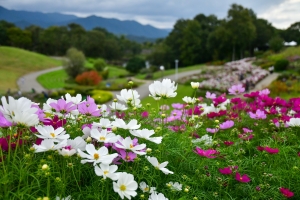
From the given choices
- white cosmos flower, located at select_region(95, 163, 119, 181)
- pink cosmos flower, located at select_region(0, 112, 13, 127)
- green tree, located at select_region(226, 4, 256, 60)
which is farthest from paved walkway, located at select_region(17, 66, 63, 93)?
white cosmos flower, located at select_region(95, 163, 119, 181)

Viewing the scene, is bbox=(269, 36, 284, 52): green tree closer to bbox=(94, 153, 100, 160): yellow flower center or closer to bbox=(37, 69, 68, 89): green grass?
bbox=(37, 69, 68, 89): green grass

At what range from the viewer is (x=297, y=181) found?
1.61 meters

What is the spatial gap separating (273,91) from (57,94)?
10.1 meters

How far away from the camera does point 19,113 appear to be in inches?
43.3

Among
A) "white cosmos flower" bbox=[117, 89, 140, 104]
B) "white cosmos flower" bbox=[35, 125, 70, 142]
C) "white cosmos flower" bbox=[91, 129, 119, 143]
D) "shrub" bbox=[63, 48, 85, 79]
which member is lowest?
"shrub" bbox=[63, 48, 85, 79]

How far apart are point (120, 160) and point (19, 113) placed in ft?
1.54

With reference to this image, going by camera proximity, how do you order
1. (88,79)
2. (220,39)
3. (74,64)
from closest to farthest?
(88,79)
(74,64)
(220,39)

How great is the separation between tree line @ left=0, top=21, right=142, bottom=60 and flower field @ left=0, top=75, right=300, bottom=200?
39.7 meters

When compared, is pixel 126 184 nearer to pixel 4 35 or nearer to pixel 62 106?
pixel 62 106

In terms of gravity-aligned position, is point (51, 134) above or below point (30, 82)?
above

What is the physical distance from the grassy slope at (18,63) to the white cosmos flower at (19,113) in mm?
24690

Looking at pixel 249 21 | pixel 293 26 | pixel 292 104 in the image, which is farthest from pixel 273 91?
pixel 293 26

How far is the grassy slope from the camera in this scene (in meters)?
26.0

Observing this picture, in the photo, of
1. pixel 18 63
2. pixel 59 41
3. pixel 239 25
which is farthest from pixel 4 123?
pixel 59 41
